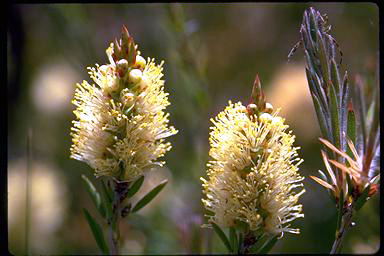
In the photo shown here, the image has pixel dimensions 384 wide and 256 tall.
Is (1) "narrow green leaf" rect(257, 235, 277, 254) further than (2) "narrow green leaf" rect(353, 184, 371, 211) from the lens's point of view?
Yes

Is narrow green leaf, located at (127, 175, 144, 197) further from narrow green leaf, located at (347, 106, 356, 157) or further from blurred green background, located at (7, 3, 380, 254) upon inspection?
blurred green background, located at (7, 3, 380, 254)

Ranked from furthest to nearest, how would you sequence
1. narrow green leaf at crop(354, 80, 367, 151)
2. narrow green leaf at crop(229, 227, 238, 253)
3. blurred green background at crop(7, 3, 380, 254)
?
blurred green background at crop(7, 3, 380, 254)
narrow green leaf at crop(229, 227, 238, 253)
narrow green leaf at crop(354, 80, 367, 151)

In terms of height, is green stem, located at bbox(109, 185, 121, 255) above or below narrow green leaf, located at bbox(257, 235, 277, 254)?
above

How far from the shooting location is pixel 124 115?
1021 millimetres

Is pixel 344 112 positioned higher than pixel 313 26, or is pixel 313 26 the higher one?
pixel 313 26

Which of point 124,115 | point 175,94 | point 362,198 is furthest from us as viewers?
point 175,94

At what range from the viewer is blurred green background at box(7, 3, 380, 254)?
198cm

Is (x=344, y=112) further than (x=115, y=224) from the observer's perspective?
No

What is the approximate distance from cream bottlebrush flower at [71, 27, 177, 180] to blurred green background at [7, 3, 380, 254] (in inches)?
19.0

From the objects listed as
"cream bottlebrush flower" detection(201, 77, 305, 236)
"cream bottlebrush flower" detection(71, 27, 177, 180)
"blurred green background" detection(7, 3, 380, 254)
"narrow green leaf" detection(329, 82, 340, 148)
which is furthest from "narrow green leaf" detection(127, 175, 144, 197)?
"blurred green background" detection(7, 3, 380, 254)

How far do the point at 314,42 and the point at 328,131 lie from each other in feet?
0.48

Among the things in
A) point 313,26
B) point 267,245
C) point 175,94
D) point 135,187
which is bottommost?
point 267,245

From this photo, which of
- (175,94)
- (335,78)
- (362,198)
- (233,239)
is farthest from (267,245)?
(175,94)

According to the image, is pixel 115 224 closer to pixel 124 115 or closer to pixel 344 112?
pixel 124 115
